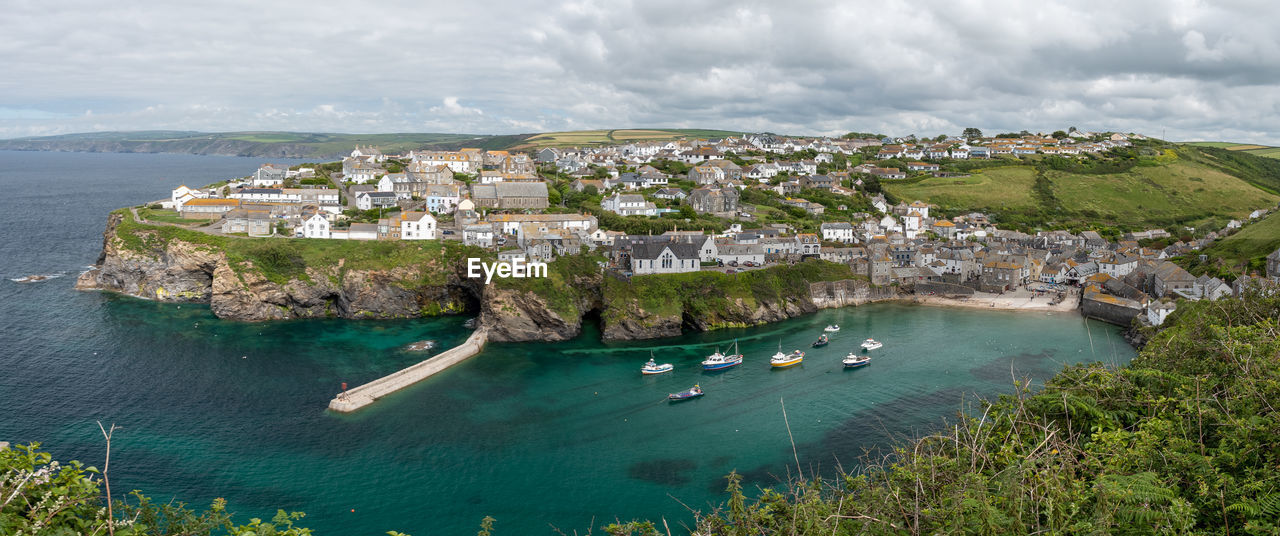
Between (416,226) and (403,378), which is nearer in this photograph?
(403,378)

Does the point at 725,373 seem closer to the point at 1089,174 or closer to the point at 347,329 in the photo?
the point at 347,329

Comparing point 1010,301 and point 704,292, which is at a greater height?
point 704,292

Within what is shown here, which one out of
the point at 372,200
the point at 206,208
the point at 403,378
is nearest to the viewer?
the point at 403,378

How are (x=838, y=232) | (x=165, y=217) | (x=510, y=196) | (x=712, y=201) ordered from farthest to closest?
(x=712, y=201)
(x=838, y=232)
(x=510, y=196)
(x=165, y=217)

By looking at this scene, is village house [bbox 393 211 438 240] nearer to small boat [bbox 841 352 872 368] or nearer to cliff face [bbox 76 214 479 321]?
cliff face [bbox 76 214 479 321]

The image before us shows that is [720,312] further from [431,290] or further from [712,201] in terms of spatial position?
[712,201]

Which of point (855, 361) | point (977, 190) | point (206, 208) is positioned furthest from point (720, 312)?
point (977, 190)

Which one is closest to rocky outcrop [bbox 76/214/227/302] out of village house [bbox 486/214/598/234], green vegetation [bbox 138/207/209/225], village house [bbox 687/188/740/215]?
green vegetation [bbox 138/207/209/225]

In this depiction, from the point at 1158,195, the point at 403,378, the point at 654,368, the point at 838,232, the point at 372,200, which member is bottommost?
the point at 654,368
